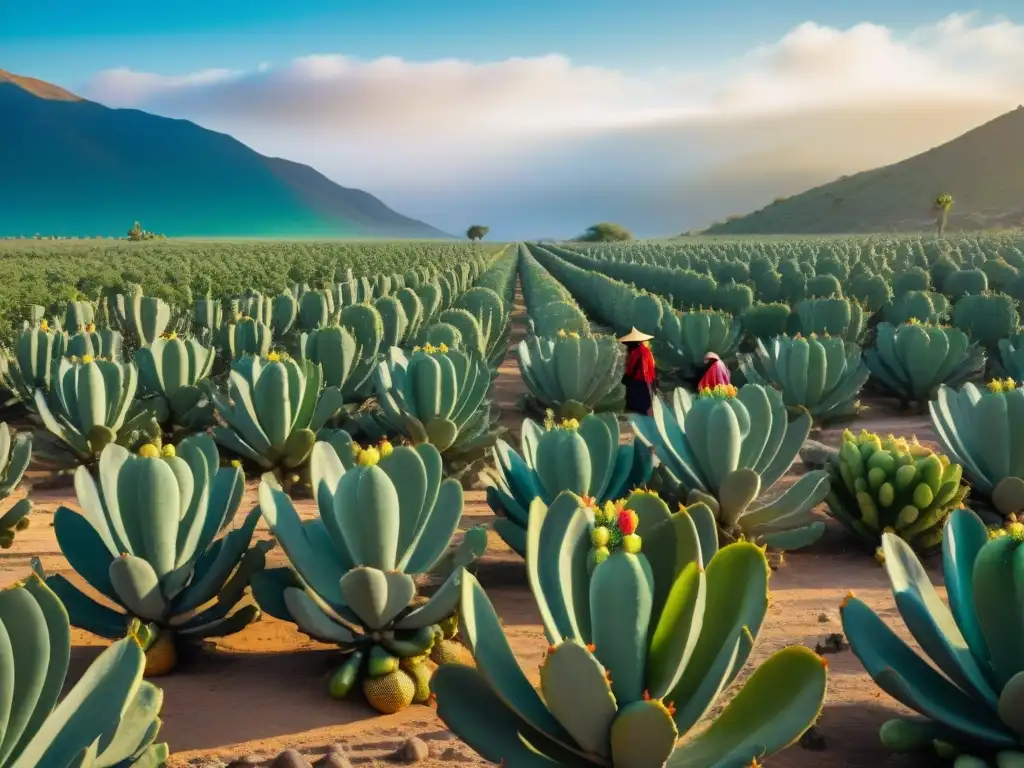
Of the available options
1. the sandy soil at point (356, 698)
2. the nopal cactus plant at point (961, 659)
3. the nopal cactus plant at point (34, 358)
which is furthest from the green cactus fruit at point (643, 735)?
the nopal cactus plant at point (34, 358)

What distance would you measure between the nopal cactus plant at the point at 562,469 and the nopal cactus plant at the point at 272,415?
1.45m

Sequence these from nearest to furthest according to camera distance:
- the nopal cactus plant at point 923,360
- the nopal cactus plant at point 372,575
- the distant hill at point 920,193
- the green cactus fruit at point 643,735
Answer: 1. the green cactus fruit at point 643,735
2. the nopal cactus plant at point 372,575
3. the nopal cactus plant at point 923,360
4. the distant hill at point 920,193

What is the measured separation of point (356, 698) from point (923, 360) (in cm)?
593

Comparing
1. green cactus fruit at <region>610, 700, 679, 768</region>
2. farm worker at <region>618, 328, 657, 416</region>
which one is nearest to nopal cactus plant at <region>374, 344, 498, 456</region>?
farm worker at <region>618, 328, 657, 416</region>

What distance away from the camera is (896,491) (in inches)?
156

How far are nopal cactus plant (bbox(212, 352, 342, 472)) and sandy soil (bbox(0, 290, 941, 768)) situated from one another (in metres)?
0.85

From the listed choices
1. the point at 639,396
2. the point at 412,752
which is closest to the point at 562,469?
the point at 412,752

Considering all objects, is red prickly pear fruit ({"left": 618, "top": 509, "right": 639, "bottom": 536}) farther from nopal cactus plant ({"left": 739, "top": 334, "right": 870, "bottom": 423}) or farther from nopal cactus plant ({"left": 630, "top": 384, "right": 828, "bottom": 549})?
nopal cactus plant ({"left": 739, "top": 334, "right": 870, "bottom": 423})

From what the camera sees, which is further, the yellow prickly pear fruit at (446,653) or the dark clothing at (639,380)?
the dark clothing at (639,380)

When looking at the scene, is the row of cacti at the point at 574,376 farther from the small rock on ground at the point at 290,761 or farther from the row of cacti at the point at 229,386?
the small rock on ground at the point at 290,761

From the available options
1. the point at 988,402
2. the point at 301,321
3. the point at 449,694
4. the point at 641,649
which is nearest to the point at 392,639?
the point at 449,694

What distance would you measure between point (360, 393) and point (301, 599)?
4002 mm

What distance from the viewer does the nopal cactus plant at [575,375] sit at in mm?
6367

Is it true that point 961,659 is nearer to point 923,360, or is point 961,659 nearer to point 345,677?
point 345,677
